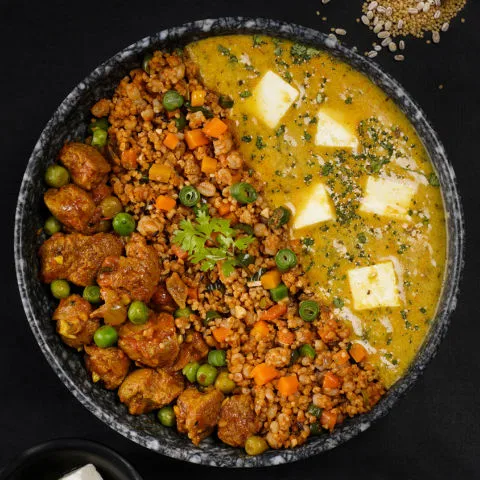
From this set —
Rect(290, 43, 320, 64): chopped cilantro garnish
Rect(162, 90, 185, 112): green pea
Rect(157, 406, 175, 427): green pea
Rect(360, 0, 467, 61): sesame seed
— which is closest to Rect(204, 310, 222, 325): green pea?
Rect(157, 406, 175, 427): green pea

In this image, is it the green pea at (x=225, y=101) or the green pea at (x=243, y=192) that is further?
the green pea at (x=225, y=101)

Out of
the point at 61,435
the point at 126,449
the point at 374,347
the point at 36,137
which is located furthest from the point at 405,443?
the point at 36,137

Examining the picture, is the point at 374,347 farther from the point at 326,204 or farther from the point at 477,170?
the point at 477,170

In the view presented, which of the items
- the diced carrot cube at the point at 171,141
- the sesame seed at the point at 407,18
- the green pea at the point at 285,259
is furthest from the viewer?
the sesame seed at the point at 407,18

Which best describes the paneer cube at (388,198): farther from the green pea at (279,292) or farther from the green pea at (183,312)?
the green pea at (183,312)

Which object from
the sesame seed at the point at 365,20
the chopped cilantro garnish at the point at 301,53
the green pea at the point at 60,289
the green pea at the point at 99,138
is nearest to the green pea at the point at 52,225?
the green pea at the point at 60,289

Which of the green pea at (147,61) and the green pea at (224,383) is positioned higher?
the green pea at (147,61)

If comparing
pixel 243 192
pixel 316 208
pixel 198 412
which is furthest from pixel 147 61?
pixel 198 412

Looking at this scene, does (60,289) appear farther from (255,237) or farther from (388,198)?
(388,198)
